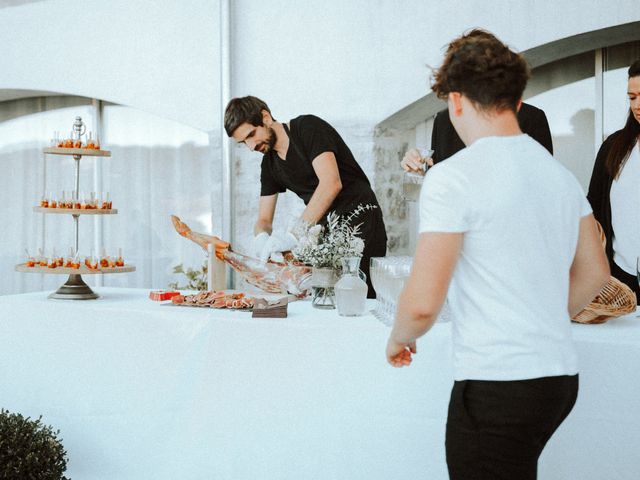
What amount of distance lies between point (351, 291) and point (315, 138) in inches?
34.0

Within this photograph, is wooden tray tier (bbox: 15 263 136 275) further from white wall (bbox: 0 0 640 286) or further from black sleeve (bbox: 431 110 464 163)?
white wall (bbox: 0 0 640 286)

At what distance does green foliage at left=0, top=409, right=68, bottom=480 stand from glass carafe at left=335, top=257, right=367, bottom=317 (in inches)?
39.3

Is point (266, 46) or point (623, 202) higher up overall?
point (266, 46)

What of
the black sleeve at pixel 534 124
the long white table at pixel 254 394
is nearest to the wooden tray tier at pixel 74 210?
the long white table at pixel 254 394

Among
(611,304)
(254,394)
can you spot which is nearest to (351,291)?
(254,394)

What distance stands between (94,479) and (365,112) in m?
3.03

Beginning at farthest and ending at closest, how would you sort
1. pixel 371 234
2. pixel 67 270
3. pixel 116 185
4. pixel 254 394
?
1. pixel 116 185
2. pixel 371 234
3. pixel 67 270
4. pixel 254 394

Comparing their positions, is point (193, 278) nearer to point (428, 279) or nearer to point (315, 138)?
point (315, 138)

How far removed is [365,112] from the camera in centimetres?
460

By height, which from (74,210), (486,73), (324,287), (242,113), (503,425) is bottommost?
(503,425)

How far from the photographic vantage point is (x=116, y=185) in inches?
226

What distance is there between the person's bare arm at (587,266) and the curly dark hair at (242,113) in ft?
4.99

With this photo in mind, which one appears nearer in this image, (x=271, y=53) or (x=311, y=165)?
(x=311, y=165)

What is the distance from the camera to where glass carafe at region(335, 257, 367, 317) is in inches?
78.8
